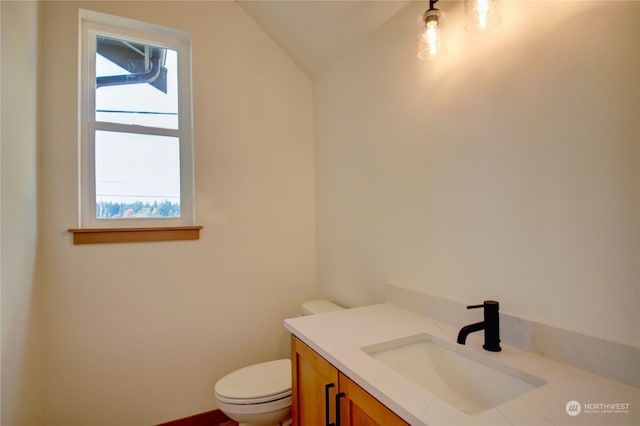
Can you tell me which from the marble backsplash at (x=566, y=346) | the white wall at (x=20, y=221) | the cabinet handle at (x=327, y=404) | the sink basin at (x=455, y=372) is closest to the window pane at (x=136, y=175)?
the white wall at (x=20, y=221)

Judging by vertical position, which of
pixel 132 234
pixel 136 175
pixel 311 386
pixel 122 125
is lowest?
pixel 311 386

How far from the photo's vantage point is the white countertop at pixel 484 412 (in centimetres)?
70

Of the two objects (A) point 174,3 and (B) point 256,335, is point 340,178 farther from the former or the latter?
(A) point 174,3

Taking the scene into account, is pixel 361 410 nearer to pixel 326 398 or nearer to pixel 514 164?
pixel 326 398

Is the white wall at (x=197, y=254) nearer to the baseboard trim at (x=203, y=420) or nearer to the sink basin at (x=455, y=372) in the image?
the baseboard trim at (x=203, y=420)

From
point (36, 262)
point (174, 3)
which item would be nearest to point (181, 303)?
point (36, 262)

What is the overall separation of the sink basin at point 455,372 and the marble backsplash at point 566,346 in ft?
0.47

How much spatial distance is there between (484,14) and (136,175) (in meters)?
1.91

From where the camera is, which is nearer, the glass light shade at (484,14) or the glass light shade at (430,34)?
the glass light shade at (484,14)

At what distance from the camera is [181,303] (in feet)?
6.38

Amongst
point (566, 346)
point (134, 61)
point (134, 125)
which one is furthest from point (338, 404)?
point (134, 61)

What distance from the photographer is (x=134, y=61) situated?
1985 millimetres

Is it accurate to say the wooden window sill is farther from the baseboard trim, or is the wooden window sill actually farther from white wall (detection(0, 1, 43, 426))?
the baseboard trim

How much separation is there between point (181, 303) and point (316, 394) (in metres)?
1.13
